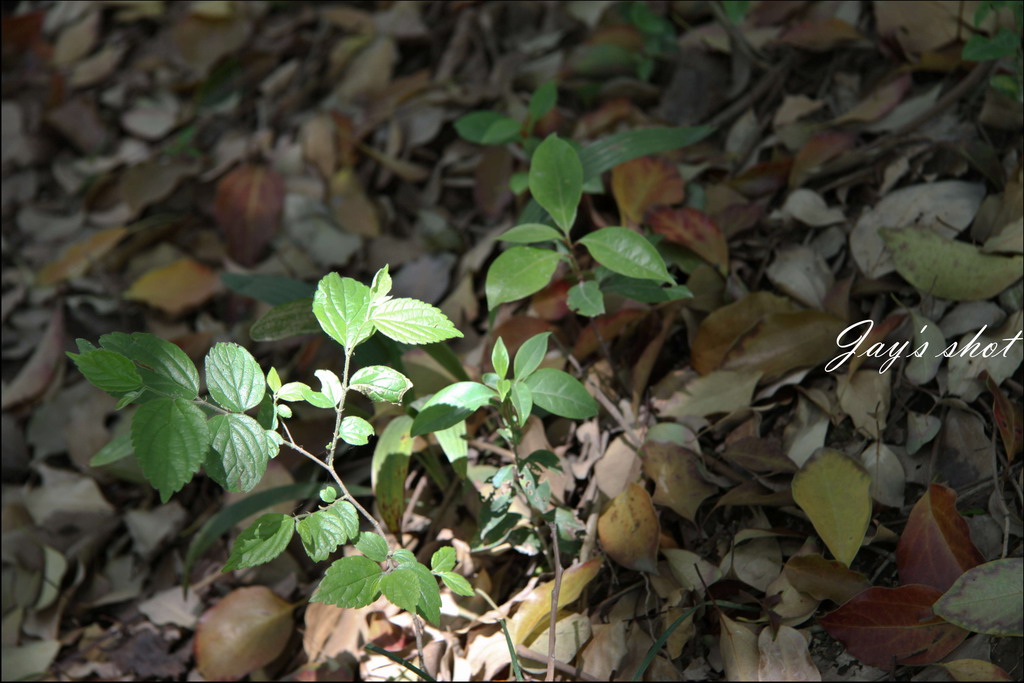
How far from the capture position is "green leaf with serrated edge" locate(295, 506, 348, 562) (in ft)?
2.97

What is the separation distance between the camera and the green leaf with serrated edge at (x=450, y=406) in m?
1.07

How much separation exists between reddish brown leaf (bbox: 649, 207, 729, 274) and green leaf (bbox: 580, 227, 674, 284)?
289mm

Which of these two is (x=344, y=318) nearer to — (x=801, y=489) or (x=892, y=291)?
(x=801, y=489)

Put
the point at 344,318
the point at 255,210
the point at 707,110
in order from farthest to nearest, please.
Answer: the point at 255,210
the point at 707,110
the point at 344,318

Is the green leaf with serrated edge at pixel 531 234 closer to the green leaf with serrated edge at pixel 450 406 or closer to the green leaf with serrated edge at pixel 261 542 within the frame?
the green leaf with serrated edge at pixel 450 406

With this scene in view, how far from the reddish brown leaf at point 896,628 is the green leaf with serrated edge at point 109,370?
0.92m

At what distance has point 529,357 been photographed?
108 centimetres

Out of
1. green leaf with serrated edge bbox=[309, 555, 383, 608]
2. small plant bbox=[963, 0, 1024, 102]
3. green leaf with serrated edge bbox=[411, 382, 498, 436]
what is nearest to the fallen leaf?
green leaf with serrated edge bbox=[411, 382, 498, 436]

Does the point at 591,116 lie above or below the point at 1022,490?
above

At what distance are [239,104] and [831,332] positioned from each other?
5.84 feet

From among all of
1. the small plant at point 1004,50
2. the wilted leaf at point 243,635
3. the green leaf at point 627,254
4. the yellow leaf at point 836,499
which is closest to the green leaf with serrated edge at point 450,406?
the green leaf at point 627,254

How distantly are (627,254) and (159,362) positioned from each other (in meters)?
0.65

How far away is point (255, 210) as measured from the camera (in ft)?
6.58

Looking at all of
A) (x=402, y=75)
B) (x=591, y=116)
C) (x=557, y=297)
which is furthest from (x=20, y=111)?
(x=557, y=297)
